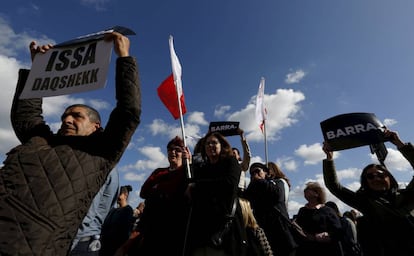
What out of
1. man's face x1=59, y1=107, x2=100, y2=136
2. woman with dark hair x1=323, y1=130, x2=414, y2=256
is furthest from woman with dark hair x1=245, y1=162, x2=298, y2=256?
man's face x1=59, y1=107, x2=100, y2=136

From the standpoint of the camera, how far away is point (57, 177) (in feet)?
5.21

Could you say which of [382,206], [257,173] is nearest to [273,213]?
[257,173]

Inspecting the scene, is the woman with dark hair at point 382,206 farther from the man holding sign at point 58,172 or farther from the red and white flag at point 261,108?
the red and white flag at point 261,108

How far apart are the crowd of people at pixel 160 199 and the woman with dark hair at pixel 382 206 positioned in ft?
0.03

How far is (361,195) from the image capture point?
→ 348 cm

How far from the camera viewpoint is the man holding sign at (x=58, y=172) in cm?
145

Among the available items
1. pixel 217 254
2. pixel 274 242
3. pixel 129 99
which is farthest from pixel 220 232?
pixel 129 99

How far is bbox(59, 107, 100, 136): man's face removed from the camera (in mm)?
2152

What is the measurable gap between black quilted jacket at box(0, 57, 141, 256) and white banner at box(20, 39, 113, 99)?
0.60 feet

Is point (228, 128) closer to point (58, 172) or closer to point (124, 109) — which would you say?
point (124, 109)

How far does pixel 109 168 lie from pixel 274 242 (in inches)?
99.9

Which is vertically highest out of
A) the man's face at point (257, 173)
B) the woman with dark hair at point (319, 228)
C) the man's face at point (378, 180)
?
the man's face at point (257, 173)

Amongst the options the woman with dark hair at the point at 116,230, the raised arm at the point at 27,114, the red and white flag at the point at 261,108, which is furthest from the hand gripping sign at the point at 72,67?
the red and white flag at the point at 261,108

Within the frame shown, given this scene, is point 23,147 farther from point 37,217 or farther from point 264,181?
point 264,181
